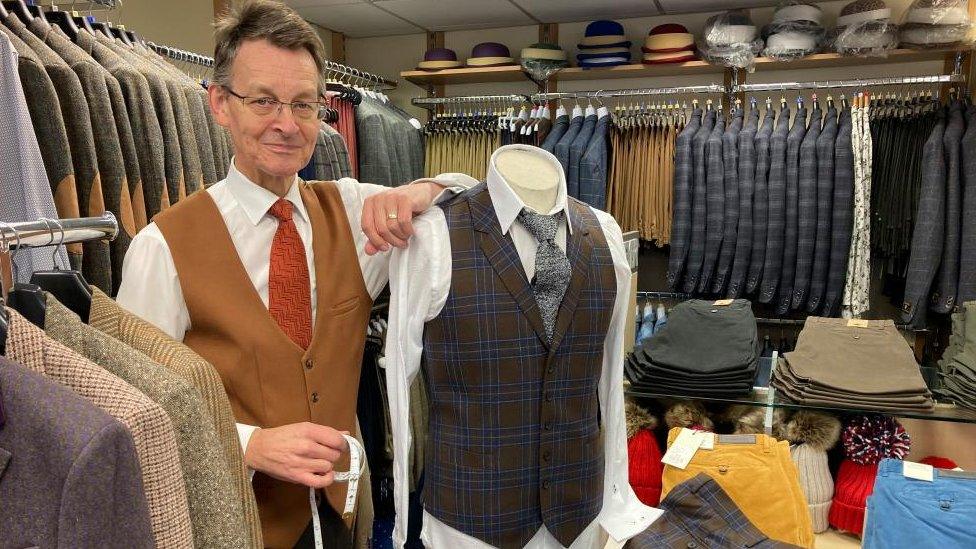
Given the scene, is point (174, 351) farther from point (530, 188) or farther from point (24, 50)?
point (24, 50)

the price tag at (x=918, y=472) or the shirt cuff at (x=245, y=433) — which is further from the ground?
the shirt cuff at (x=245, y=433)

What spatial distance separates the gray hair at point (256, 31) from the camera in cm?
113

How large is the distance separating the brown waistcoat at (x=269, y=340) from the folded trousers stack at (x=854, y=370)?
117 cm

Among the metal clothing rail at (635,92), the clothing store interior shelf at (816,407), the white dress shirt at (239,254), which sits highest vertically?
the metal clothing rail at (635,92)

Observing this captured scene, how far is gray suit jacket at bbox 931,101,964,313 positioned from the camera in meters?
3.01

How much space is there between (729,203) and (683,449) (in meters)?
1.97

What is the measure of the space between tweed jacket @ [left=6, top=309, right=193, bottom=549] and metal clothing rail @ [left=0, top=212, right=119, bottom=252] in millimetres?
199

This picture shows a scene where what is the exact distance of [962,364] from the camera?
174 centimetres

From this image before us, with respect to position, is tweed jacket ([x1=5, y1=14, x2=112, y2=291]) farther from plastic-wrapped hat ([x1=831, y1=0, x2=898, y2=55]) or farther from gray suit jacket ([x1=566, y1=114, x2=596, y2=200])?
plastic-wrapped hat ([x1=831, y1=0, x2=898, y2=55])

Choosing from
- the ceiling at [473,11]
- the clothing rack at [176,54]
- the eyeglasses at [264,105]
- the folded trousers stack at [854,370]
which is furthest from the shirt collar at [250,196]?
the ceiling at [473,11]

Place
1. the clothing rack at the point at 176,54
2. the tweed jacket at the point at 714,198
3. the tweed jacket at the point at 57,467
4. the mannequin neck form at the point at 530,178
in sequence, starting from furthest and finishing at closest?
1. the tweed jacket at the point at 714,198
2. the clothing rack at the point at 176,54
3. the mannequin neck form at the point at 530,178
4. the tweed jacket at the point at 57,467

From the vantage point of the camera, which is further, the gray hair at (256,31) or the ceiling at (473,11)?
the ceiling at (473,11)

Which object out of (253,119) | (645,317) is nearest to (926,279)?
(645,317)

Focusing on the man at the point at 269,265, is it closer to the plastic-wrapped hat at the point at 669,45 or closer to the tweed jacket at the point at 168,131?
the tweed jacket at the point at 168,131
